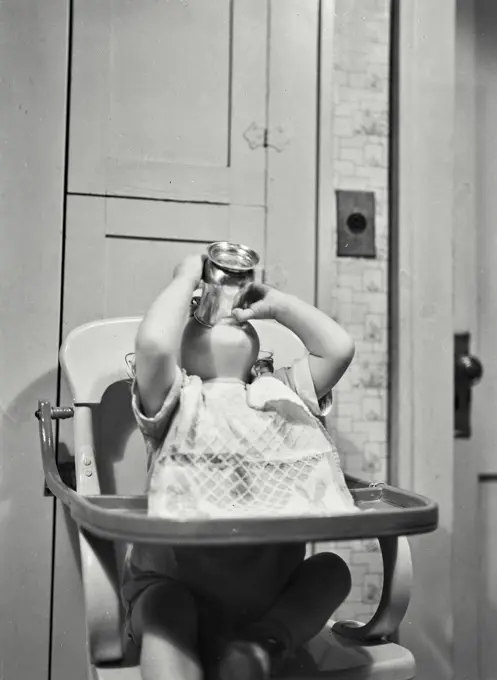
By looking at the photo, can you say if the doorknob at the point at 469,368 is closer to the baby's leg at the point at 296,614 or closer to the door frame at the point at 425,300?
the door frame at the point at 425,300

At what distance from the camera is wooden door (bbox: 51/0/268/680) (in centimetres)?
116

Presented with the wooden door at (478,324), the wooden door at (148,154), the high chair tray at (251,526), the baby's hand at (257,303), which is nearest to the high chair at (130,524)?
the high chair tray at (251,526)

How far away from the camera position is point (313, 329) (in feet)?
2.93

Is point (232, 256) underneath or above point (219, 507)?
above

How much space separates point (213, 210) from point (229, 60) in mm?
259

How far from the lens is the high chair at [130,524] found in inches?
26.0

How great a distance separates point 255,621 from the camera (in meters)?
0.80

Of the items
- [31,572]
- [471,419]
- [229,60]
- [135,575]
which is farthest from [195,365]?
[471,419]

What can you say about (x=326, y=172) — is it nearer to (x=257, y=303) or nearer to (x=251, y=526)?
(x=257, y=303)

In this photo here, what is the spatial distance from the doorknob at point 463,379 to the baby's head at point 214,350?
0.62 metres

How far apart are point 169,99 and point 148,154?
0.33 feet

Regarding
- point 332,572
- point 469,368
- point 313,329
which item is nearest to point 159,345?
point 313,329

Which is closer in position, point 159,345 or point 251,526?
point 251,526

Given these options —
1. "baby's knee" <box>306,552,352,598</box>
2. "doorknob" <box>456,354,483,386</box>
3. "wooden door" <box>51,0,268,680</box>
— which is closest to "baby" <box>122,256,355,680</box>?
→ "baby's knee" <box>306,552,352,598</box>
